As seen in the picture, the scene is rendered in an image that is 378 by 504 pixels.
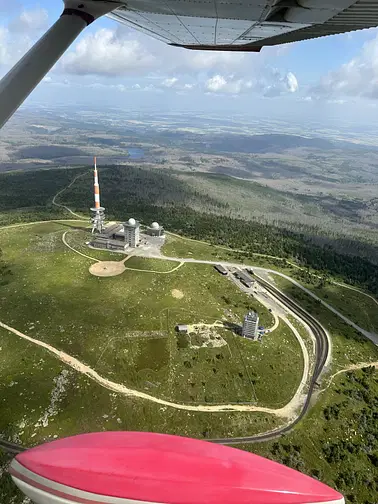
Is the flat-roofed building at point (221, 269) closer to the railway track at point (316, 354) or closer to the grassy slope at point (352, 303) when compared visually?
the railway track at point (316, 354)

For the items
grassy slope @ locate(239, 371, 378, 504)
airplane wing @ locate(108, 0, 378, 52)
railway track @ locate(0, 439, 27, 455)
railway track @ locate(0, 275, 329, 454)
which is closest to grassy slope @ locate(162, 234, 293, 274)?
railway track @ locate(0, 275, 329, 454)

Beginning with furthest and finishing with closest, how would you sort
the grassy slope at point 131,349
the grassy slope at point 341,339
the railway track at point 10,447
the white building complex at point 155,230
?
1. the white building complex at point 155,230
2. the grassy slope at point 341,339
3. the grassy slope at point 131,349
4. the railway track at point 10,447

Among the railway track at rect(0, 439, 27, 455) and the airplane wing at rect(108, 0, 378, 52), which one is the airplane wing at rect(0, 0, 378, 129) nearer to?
the airplane wing at rect(108, 0, 378, 52)

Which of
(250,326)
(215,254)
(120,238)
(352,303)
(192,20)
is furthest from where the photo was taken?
(120,238)

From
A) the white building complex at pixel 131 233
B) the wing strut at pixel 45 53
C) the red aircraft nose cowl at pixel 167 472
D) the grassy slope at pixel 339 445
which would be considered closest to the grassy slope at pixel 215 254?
the white building complex at pixel 131 233

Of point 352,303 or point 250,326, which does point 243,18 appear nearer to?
point 250,326

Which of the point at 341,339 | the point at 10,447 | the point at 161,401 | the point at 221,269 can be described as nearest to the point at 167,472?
the point at 10,447

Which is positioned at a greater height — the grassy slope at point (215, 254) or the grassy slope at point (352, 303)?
the grassy slope at point (215, 254)
